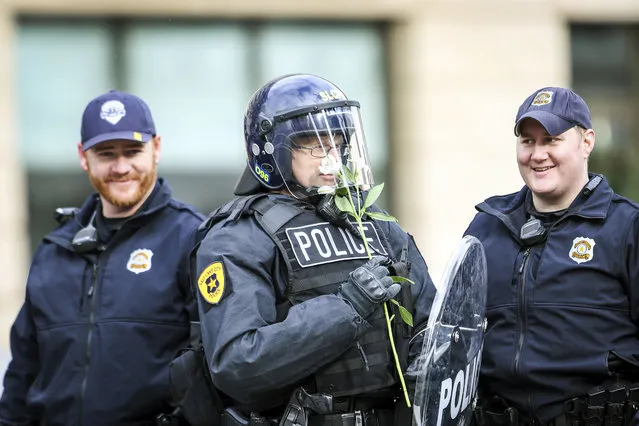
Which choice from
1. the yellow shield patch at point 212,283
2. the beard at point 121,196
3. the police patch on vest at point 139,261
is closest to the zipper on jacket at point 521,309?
the yellow shield patch at point 212,283

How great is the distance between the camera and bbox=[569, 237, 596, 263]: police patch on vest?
397 cm

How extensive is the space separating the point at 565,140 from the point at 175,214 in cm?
165

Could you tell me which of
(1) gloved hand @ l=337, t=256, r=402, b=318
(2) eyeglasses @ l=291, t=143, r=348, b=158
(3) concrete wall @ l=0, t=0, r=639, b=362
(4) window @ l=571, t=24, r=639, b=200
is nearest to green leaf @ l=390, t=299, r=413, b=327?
(1) gloved hand @ l=337, t=256, r=402, b=318

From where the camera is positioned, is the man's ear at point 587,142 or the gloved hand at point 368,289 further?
the man's ear at point 587,142

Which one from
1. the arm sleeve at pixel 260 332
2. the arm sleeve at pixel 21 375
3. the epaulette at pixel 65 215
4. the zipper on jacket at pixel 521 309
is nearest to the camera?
the arm sleeve at pixel 260 332

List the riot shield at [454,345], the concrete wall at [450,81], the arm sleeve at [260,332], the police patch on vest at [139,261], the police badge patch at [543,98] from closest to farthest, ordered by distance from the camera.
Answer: the arm sleeve at [260,332] < the riot shield at [454,345] < the police badge patch at [543,98] < the police patch on vest at [139,261] < the concrete wall at [450,81]

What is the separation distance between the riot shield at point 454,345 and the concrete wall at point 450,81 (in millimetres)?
6070

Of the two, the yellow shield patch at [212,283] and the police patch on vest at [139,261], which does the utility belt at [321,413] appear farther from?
the police patch on vest at [139,261]

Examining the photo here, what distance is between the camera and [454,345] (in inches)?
143

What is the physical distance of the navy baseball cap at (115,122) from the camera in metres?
4.41

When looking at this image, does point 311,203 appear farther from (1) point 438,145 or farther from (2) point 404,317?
(1) point 438,145

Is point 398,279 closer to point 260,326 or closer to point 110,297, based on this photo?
point 260,326

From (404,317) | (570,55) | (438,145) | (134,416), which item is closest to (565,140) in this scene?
(404,317)

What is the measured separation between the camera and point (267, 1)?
33.0 ft
